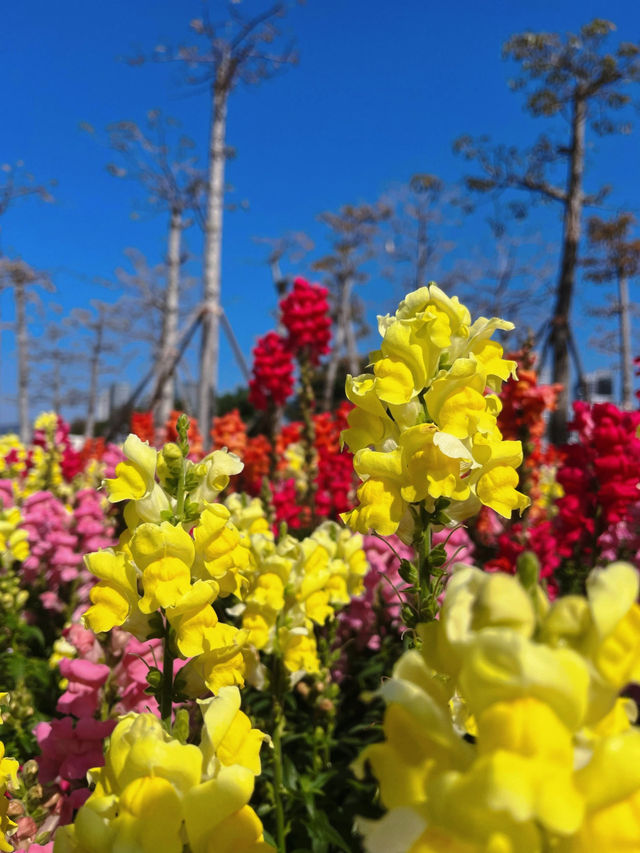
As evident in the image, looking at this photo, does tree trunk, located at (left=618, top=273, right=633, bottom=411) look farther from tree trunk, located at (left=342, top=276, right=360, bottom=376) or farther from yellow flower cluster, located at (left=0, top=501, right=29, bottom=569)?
yellow flower cluster, located at (left=0, top=501, right=29, bottom=569)

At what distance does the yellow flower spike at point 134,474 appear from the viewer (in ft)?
4.81

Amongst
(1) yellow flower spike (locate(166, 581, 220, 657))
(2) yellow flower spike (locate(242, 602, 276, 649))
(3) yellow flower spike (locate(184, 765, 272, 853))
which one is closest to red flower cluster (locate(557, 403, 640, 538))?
(2) yellow flower spike (locate(242, 602, 276, 649))

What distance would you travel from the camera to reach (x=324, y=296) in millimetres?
6156

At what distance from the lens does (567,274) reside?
9156mm

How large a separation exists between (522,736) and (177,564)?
88 cm

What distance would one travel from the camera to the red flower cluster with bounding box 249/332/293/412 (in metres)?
6.47

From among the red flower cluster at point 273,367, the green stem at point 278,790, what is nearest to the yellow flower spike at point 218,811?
the green stem at point 278,790

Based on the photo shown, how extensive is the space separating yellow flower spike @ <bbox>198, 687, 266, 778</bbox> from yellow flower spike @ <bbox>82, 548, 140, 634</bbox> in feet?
1.47

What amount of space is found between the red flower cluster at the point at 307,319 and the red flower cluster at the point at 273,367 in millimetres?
387

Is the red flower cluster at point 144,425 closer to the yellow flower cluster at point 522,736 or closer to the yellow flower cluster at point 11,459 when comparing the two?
the yellow flower cluster at point 11,459

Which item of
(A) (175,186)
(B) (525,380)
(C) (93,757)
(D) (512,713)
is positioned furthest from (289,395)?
(A) (175,186)

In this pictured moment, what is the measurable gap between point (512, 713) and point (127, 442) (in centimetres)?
114

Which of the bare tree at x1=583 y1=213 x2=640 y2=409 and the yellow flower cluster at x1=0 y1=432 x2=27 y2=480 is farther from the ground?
the bare tree at x1=583 y1=213 x2=640 y2=409

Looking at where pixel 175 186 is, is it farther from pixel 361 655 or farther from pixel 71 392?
pixel 71 392
